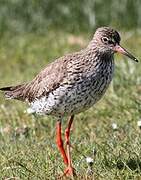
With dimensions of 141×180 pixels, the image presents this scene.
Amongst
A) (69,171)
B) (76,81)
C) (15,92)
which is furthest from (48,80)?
(69,171)

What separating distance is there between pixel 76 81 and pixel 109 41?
0.65 metres

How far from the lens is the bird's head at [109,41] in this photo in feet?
23.1

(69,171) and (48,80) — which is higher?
(48,80)

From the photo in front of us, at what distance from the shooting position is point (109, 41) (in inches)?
280

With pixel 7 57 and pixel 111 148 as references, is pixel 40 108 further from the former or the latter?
pixel 7 57

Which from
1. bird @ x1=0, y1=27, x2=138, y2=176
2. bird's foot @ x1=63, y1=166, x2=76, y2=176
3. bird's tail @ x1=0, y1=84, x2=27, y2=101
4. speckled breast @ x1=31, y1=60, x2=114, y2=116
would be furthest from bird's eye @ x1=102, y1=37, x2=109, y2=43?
bird's foot @ x1=63, y1=166, x2=76, y2=176

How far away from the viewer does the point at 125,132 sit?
7922 mm

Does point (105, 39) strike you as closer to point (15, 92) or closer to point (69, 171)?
point (15, 92)

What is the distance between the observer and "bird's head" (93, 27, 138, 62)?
7051 mm

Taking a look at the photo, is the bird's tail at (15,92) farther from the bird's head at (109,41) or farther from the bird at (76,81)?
the bird's head at (109,41)

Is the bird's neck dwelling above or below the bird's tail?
above

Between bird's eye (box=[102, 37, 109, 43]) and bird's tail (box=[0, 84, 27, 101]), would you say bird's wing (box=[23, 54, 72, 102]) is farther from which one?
bird's eye (box=[102, 37, 109, 43])

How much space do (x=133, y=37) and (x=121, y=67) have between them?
10.5 feet

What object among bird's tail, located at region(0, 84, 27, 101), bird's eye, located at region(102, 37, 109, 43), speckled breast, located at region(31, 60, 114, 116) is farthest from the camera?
bird's tail, located at region(0, 84, 27, 101)
